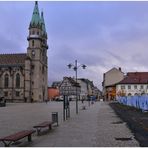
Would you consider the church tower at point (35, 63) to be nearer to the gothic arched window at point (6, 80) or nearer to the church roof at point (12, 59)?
the church roof at point (12, 59)

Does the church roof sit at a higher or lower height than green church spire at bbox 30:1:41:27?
lower

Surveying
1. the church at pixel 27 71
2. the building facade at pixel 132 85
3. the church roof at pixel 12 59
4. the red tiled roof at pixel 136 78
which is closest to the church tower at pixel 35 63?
the church at pixel 27 71

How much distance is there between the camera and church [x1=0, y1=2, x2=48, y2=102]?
135 m

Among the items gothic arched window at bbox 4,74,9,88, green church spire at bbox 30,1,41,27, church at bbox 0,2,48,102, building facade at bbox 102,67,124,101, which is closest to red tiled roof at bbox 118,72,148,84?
building facade at bbox 102,67,124,101

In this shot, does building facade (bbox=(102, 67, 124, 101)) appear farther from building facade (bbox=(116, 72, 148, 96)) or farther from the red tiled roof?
building facade (bbox=(116, 72, 148, 96))

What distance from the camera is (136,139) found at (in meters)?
15.5

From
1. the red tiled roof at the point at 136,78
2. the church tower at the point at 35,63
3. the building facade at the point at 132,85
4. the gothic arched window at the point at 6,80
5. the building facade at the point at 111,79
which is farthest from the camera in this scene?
the building facade at the point at 111,79

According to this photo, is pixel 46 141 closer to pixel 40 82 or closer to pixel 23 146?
pixel 23 146

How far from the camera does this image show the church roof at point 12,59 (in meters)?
139

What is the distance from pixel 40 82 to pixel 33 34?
1813cm

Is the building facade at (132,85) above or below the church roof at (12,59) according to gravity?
below

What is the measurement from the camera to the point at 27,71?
136375 mm

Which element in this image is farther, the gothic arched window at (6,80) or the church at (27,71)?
the gothic arched window at (6,80)

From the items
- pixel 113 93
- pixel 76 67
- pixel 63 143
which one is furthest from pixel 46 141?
pixel 113 93
